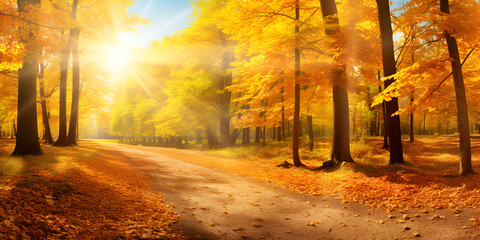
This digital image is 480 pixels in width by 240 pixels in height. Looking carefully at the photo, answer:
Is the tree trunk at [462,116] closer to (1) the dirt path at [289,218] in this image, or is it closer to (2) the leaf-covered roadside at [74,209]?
(1) the dirt path at [289,218]

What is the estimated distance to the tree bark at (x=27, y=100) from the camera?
1103cm

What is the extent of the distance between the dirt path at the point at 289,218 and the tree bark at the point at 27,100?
653cm

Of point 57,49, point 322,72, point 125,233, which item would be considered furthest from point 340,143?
point 57,49

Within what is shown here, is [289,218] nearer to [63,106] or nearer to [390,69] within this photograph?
[390,69]

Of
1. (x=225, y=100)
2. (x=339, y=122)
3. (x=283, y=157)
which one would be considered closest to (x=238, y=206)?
(x=339, y=122)

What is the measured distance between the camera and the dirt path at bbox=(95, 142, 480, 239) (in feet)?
17.3

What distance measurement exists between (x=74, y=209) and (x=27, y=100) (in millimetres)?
8074

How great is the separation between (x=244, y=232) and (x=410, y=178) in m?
5.79

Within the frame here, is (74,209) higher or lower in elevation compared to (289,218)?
higher

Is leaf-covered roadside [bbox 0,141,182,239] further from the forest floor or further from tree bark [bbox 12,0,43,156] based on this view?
tree bark [bbox 12,0,43,156]

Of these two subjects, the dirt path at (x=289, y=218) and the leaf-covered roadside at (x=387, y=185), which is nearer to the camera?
the dirt path at (x=289, y=218)

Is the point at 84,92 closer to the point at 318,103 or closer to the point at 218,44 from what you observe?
the point at 218,44

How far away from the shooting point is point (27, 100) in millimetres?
11242

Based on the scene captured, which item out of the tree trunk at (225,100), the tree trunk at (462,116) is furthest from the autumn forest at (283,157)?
the tree trunk at (225,100)
